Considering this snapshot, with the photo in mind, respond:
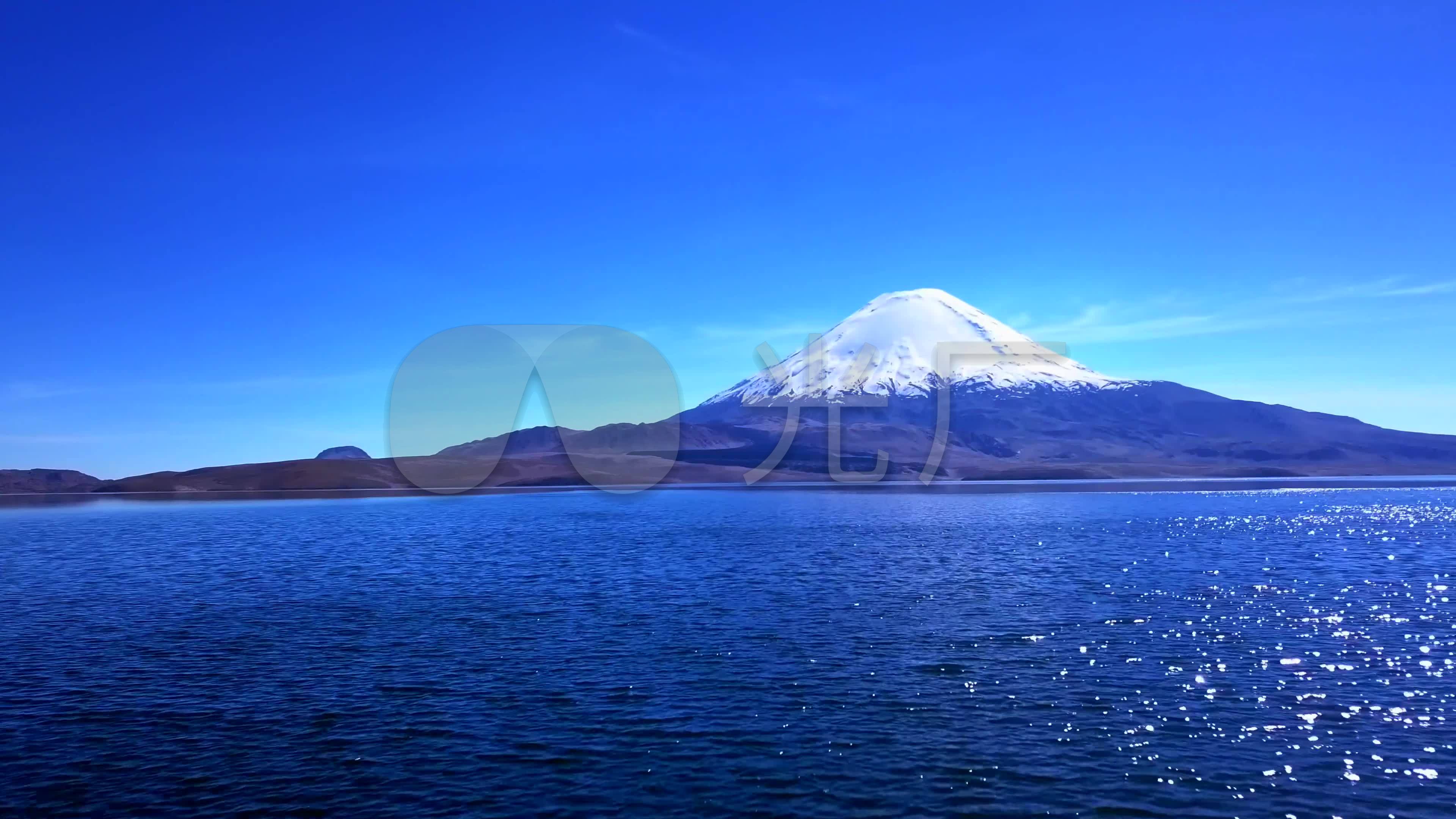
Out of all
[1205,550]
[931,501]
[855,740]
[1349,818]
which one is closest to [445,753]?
[855,740]

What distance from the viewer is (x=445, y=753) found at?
21.1 m

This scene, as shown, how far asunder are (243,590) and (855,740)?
40.1 meters

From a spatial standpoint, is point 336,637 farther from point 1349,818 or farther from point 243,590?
point 1349,818

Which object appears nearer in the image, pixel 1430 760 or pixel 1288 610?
pixel 1430 760

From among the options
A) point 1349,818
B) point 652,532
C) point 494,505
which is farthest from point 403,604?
point 494,505

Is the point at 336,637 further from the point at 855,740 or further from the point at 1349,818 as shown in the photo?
the point at 1349,818

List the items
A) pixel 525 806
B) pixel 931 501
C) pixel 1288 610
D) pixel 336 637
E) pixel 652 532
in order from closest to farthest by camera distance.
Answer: pixel 525 806, pixel 336 637, pixel 1288 610, pixel 652 532, pixel 931 501

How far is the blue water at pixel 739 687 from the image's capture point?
61.0 feet

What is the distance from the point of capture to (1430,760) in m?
19.6

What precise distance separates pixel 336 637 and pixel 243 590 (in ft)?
59.0

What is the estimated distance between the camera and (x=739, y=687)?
26.4 m

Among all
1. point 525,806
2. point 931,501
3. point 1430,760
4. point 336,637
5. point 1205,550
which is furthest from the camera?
point 931,501

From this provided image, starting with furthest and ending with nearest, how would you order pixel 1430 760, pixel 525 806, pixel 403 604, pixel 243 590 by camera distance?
1. pixel 243 590
2. pixel 403 604
3. pixel 1430 760
4. pixel 525 806

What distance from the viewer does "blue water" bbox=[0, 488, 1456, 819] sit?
1858 centimetres
